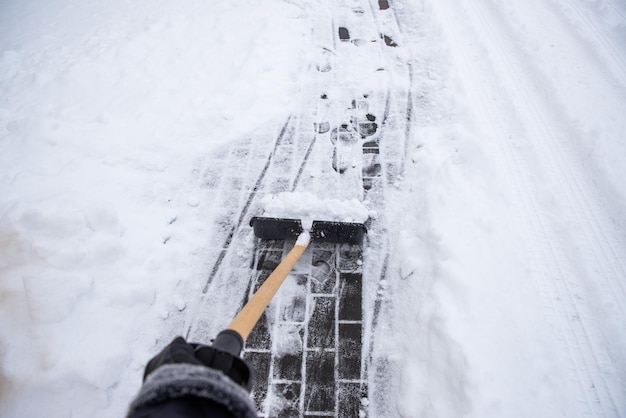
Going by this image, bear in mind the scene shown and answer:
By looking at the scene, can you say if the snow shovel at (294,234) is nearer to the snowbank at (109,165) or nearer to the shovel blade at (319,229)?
the shovel blade at (319,229)

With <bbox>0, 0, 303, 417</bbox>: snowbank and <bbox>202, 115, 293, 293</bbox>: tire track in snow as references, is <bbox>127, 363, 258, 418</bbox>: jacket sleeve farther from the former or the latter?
<bbox>202, 115, 293, 293</bbox>: tire track in snow

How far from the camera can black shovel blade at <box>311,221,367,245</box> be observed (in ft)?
10.6

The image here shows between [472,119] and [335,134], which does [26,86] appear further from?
[472,119]

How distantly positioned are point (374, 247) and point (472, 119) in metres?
2.20

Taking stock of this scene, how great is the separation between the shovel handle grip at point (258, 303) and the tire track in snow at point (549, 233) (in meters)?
2.23

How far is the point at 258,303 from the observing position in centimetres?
232

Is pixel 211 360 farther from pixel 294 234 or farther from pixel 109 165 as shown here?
pixel 109 165

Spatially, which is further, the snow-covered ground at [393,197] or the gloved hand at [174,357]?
the snow-covered ground at [393,197]

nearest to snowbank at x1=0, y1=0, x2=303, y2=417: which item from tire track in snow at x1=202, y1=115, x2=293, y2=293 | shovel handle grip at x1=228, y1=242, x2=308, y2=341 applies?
tire track in snow at x1=202, y1=115, x2=293, y2=293

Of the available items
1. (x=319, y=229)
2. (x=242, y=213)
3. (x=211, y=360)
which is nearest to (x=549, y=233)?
(x=319, y=229)

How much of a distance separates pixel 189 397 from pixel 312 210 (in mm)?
2344

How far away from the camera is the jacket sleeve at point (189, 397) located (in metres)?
1.13

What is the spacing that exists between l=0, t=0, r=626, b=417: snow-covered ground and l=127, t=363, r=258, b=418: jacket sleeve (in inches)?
74.2

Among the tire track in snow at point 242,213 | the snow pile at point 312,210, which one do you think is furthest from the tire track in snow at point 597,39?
the tire track in snow at point 242,213
